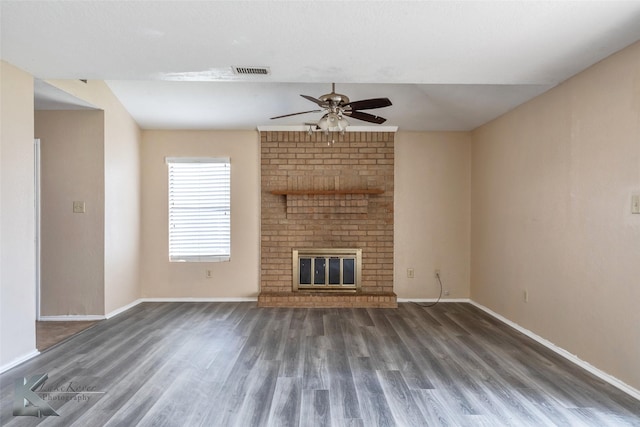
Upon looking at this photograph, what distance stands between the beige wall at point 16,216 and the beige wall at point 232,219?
1.93 m

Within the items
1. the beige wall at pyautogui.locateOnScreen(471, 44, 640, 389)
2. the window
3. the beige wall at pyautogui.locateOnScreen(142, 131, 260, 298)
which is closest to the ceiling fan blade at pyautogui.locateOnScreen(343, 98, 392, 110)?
the beige wall at pyautogui.locateOnScreen(471, 44, 640, 389)

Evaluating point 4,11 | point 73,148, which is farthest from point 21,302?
point 4,11

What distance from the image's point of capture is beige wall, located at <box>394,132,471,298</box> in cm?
477

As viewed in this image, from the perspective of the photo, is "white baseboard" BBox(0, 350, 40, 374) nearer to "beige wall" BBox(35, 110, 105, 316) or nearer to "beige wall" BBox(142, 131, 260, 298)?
"beige wall" BBox(35, 110, 105, 316)

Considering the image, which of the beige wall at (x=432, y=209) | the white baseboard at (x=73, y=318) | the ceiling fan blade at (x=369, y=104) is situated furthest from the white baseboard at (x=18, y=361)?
the beige wall at (x=432, y=209)

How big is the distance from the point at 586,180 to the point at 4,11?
13.5ft

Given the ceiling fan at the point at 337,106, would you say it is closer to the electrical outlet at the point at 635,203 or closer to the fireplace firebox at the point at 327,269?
the electrical outlet at the point at 635,203

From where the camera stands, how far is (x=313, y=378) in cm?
243

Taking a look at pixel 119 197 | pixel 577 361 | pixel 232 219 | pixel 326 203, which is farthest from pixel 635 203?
pixel 119 197

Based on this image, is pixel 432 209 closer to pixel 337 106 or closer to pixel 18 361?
pixel 337 106

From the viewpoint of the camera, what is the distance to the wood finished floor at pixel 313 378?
1980 mm

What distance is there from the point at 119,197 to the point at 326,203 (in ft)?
8.72

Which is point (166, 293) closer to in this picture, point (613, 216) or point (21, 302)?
point (21, 302)

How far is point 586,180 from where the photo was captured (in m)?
2.65
